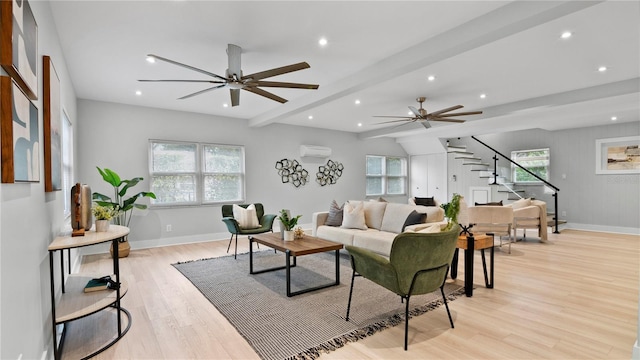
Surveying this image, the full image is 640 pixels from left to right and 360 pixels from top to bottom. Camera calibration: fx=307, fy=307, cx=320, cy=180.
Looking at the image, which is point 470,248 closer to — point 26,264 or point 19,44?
point 26,264

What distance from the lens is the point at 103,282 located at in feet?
8.61

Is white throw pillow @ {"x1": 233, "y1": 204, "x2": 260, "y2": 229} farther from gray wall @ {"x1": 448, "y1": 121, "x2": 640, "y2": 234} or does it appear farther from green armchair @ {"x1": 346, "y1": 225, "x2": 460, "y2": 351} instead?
gray wall @ {"x1": 448, "y1": 121, "x2": 640, "y2": 234}

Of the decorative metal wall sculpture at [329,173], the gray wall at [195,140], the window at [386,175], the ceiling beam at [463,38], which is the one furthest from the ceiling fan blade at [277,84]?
the window at [386,175]

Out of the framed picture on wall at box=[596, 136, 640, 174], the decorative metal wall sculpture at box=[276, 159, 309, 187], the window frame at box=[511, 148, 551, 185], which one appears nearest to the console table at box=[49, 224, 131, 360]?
the decorative metal wall sculpture at box=[276, 159, 309, 187]

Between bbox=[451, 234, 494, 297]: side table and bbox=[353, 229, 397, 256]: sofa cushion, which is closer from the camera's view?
bbox=[451, 234, 494, 297]: side table

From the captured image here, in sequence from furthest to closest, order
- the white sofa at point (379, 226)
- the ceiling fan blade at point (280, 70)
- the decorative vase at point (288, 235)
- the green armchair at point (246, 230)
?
1. the green armchair at point (246, 230)
2. the white sofa at point (379, 226)
3. the decorative vase at point (288, 235)
4. the ceiling fan blade at point (280, 70)

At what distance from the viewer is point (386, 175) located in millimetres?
9914

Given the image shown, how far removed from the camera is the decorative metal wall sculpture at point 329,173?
27.1 feet

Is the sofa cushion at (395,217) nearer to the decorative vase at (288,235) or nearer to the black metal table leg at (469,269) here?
the black metal table leg at (469,269)

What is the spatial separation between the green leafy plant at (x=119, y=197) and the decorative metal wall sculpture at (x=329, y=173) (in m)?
4.18

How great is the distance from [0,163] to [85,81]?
3.97 metres

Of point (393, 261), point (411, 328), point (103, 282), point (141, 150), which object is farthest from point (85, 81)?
point (411, 328)

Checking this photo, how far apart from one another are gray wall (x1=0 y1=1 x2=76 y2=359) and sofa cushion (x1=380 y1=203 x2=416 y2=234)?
12.9 feet

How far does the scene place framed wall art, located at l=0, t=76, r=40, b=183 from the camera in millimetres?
1266
